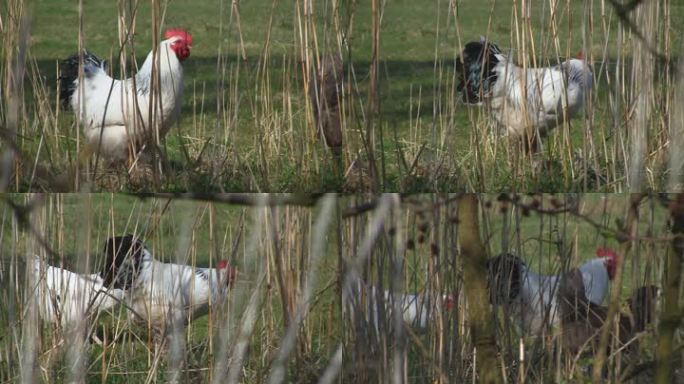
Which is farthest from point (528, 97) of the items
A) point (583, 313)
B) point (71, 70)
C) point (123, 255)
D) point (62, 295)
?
point (71, 70)

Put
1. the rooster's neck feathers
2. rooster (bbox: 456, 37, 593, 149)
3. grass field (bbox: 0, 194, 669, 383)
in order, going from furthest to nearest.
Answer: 1. rooster (bbox: 456, 37, 593, 149)
2. the rooster's neck feathers
3. grass field (bbox: 0, 194, 669, 383)

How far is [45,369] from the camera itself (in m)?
1.69

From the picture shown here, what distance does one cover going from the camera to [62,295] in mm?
1728

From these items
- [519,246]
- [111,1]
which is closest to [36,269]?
[519,246]

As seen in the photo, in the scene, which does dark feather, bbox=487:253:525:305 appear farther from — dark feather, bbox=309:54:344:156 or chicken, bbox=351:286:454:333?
dark feather, bbox=309:54:344:156

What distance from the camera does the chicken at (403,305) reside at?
1438mm

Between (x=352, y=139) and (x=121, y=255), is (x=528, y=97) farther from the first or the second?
(x=121, y=255)

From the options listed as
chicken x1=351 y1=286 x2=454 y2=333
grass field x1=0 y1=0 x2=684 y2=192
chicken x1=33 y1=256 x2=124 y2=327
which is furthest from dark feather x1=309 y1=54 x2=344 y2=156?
chicken x1=33 y1=256 x2=124 y2=327

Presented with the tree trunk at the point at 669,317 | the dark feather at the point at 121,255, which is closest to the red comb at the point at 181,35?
the dark feather at the point at 121,255

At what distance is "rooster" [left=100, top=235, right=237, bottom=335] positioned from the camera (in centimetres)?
165

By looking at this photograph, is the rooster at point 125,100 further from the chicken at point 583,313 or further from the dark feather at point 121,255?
the chicken at point 583,313

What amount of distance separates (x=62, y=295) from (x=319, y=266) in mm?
495

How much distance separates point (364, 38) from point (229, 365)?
1.40 meters

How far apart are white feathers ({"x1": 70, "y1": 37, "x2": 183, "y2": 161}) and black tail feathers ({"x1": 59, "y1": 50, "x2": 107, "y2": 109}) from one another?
2 centimetres
